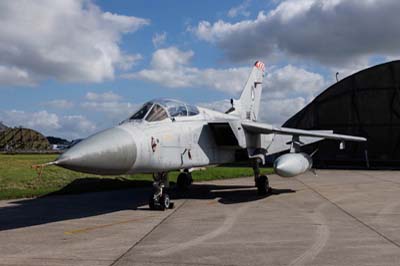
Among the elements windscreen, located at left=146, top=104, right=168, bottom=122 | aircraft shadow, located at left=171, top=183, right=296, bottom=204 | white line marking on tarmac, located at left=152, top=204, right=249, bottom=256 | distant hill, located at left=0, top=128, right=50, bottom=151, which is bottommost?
white line marking on tarmac, located at left=152, top=204, right=249, bottom=256

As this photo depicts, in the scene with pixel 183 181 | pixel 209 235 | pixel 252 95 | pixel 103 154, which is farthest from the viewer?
pixel 252 95

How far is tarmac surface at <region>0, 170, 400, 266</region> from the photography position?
6195 mm

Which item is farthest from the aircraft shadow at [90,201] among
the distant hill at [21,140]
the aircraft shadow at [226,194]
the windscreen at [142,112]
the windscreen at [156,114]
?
the distant hill at [21,140]

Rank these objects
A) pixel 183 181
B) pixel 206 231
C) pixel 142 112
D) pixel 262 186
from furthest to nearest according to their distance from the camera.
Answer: pixel 183 181, pixel 262 186, pixel 142 112, pixel 206 231

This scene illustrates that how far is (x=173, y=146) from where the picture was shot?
10.7 m

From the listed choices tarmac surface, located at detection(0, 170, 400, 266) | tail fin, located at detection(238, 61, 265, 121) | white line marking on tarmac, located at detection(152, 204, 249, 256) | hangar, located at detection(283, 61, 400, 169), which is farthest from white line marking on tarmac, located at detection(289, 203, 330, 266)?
hangar, located at detection(283, 61, 400, 169)

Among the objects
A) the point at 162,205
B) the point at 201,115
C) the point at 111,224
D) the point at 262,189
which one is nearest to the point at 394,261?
the point at 111,224

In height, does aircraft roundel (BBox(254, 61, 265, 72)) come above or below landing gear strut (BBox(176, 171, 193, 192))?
above

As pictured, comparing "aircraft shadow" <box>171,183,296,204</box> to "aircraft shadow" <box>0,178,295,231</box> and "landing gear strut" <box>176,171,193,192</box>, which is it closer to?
"aircraft shadow" <box>0,178,295,231</box>

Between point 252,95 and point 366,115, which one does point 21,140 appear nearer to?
point 366,115

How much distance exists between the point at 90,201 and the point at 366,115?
1033 inches

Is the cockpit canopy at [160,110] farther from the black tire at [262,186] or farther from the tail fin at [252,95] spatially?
the tail fin at [252,95]

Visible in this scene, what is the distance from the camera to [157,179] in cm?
1098

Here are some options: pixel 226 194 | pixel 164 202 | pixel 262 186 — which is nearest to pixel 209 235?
pixel 164 202
